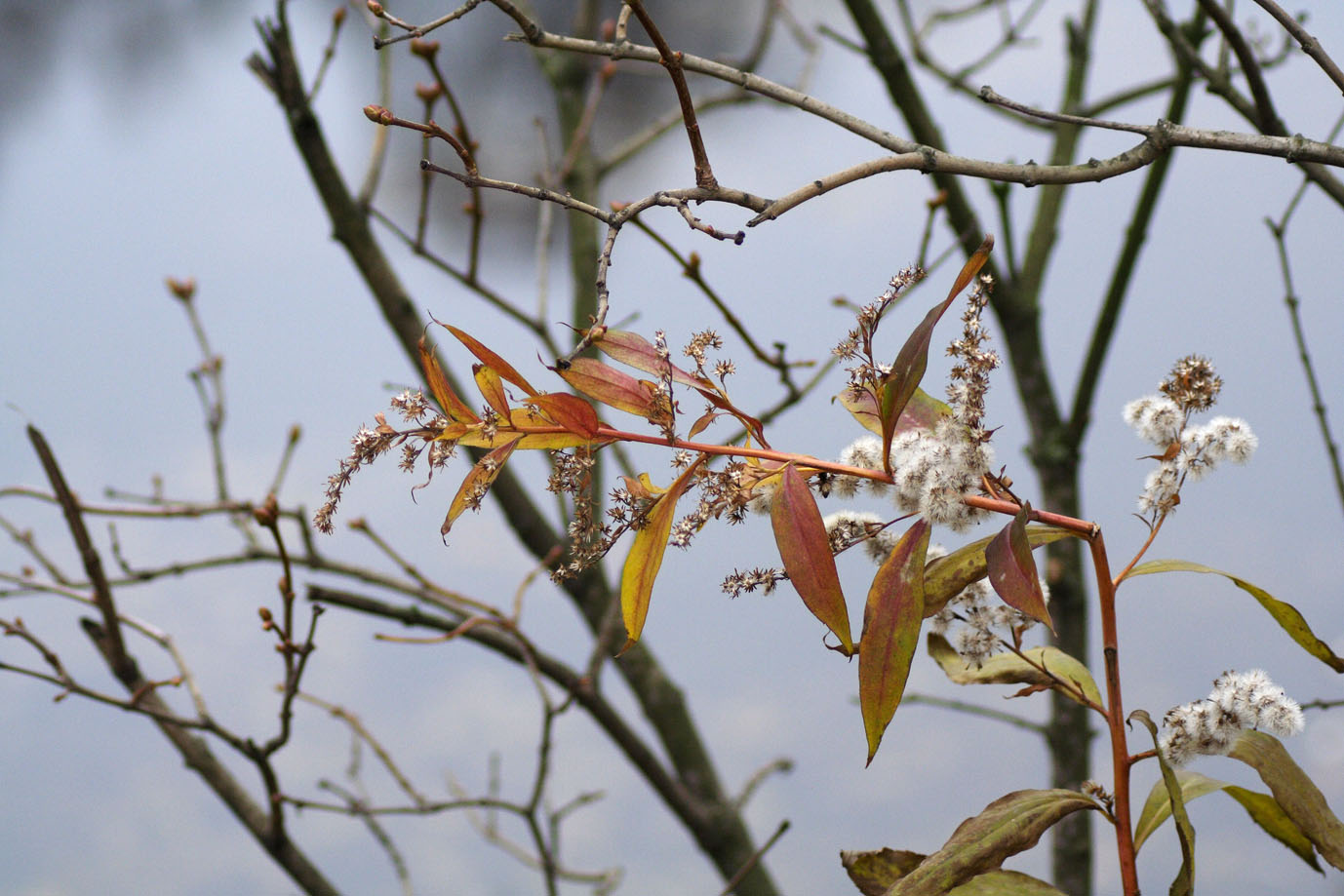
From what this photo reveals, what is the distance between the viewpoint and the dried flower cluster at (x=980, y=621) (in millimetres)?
465

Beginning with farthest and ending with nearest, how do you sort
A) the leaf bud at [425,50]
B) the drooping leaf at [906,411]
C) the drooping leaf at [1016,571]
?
1. the leaf bud at [425,50]
2. the drooping leaf at [906,411]
3. the drooping leaf at [1016,571]

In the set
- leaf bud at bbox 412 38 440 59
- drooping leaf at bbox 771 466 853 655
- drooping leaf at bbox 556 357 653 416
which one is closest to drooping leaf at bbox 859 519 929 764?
drooping leaf at bbox 771 466 853 655

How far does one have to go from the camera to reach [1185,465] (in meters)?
0.46

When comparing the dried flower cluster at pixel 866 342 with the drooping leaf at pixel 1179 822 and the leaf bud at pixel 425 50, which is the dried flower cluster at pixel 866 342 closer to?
the drooping leaf at pixel 1179 822

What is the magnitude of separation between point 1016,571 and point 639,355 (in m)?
0.17

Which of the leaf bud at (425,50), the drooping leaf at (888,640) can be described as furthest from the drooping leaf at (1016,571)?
the leaf bud at (425,50)

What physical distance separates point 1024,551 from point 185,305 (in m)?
1.27

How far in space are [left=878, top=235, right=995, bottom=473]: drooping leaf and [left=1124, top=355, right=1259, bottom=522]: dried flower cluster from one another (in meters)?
0.13

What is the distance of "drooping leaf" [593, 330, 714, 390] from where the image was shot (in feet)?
1.40

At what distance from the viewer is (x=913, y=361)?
0.39 m

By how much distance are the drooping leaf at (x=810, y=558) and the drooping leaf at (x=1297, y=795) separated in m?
0.21

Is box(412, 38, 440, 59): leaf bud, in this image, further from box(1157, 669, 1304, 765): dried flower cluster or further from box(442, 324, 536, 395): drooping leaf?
box(1157, 669, 1304, 765): dried flower cluster

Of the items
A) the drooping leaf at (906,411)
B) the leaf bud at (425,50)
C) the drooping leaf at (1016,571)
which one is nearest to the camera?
the drooping leaf at (1016,571)

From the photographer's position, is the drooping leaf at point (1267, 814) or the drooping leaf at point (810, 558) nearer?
the drooping leaf at point (810, 558)
